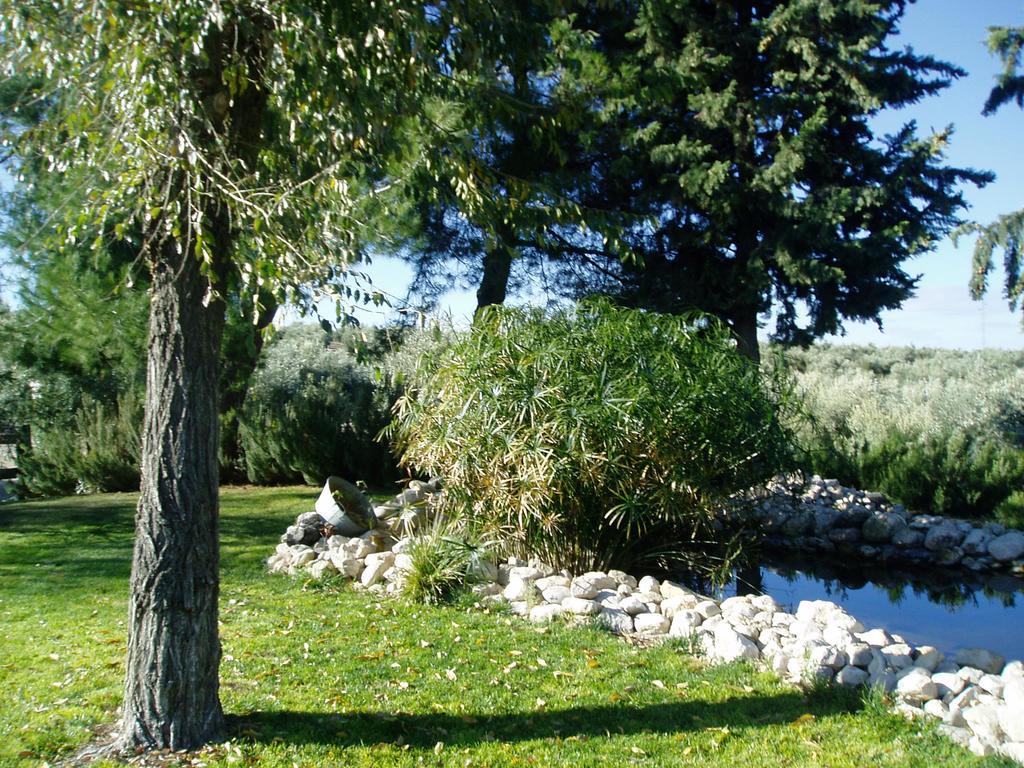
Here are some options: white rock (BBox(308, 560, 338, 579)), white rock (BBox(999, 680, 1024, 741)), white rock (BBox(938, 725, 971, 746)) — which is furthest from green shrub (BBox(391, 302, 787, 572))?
white rock (BBox(999, 680, 1024, 741))

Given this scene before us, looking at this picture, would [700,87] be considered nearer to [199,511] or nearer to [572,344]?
[572,344]

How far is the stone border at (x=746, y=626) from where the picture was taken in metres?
4.29

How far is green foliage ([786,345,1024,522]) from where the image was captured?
11.1 meters

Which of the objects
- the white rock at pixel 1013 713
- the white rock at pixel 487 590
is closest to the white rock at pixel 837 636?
the white rock at pixel 1013 713

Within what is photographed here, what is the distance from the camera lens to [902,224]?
12523mm

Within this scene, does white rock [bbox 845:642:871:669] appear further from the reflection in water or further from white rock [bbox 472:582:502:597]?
white rock [bbox 472:582:502:597]

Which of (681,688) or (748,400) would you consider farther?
(748,400)

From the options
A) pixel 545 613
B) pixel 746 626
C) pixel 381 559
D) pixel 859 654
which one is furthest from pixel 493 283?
pixel 859 654

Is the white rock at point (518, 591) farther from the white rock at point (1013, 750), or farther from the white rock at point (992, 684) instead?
the white rock at point (1013, 750)

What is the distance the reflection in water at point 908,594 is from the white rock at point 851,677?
2.15m

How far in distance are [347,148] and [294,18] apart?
0.79 meters

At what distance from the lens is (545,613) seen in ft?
20.3

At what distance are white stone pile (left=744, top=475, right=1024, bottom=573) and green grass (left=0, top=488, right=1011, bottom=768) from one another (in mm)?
4395

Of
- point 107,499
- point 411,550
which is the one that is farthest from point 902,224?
point 107,499
